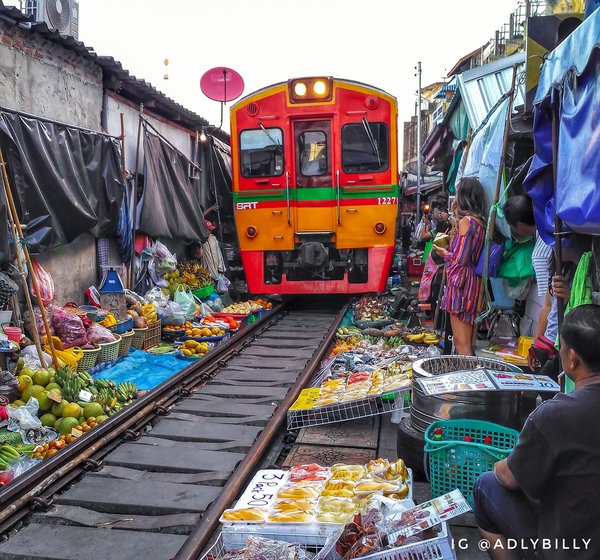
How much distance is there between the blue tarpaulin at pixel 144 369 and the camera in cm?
661

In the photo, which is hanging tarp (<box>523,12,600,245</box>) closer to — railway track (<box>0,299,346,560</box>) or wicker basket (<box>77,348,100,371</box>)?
railway track (<box>0,299,346,560</box>)

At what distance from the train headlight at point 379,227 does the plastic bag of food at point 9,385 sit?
19.2ft

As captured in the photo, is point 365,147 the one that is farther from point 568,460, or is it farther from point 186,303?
point 568,460

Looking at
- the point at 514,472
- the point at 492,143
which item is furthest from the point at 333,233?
the point at 514,472

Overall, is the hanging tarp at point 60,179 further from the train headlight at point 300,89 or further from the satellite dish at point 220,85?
the satellite dish at point 220,85

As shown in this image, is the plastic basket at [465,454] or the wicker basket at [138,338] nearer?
the plastic basket at [465,454]

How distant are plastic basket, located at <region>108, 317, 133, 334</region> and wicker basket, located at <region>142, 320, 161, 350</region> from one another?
0.36 meters

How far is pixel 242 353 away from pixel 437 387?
436 cm

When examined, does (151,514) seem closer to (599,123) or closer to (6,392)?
(6,392)

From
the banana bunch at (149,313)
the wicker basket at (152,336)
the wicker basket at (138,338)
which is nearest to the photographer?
the wicker basket at (138,338)

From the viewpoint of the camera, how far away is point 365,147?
946 cm

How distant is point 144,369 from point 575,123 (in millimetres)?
5533

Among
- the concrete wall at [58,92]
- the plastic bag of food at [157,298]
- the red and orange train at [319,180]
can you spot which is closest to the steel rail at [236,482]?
the plastic bag of food at [157,298]

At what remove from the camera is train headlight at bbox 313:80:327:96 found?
30.6 feet
